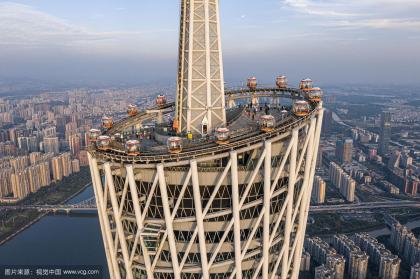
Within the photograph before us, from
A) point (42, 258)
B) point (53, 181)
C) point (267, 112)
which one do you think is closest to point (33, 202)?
point (53, 181)

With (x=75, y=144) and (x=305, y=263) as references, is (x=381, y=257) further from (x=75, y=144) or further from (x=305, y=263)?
(x=75, y=144)

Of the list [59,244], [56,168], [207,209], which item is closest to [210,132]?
[207,209]

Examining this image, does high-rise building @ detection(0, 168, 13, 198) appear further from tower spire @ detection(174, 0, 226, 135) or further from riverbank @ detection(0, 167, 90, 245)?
tower spire @ detection(174, 0, 226, 135)

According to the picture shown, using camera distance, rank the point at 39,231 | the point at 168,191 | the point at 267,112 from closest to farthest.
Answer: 1. the point at 168,191
2. the point at 267,112
3. the point at 39,231

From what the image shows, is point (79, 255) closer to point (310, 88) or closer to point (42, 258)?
point (42, 258)

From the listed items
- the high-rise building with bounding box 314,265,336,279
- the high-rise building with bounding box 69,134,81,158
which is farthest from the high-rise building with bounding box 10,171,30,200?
the high-rise building with bounding box 314,265,336,279

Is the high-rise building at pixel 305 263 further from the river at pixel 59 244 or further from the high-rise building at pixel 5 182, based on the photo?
the high-rise building at pixel 5 182

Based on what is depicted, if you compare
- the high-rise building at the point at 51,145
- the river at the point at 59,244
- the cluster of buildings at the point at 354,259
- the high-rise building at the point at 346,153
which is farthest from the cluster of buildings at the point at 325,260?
the high-rise building at the point at 51,145
